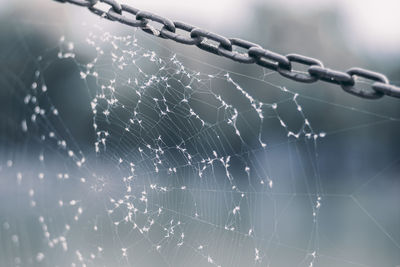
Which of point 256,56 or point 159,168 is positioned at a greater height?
point 256,56

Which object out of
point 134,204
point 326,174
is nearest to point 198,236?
point 134,204

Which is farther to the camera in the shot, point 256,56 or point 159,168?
point 159,168

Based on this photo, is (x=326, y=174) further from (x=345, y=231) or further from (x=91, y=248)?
(x=91, y=248)

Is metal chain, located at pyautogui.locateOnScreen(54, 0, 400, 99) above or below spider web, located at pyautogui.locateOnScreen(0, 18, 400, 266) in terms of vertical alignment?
above

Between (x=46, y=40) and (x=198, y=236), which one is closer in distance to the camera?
(x=198, y=236)

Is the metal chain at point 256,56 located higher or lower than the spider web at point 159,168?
higher
